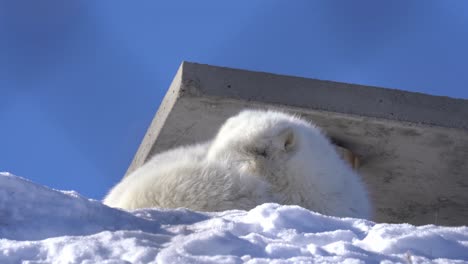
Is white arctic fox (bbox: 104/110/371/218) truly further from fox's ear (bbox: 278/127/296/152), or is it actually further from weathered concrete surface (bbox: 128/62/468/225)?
weathered concrete surface (bbox: 128/62/468/225)

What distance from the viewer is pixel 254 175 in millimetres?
4508

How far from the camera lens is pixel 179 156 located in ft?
16.2

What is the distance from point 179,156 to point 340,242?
7.61 feet

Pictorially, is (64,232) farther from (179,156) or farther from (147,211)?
(179,156)

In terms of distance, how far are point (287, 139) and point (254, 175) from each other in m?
0.39

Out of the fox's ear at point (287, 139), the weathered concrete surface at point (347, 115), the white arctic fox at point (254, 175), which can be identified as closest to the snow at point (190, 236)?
the white arctic fox at point (254, 175)

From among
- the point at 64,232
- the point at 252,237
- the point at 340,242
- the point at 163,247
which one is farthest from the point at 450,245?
the point at 64,232

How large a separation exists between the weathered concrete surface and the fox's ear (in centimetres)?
127

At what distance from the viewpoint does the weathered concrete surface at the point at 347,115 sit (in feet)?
19.7

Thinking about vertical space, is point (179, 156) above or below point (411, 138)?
below

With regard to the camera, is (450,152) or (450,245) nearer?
(450,245)

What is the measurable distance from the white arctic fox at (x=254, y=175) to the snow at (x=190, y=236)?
90 centimetres

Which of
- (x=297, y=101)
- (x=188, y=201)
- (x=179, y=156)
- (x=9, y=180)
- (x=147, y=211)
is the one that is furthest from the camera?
(x=297, y=101)

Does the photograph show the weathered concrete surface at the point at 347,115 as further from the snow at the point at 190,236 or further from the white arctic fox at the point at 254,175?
the snow at the point at 190,236
